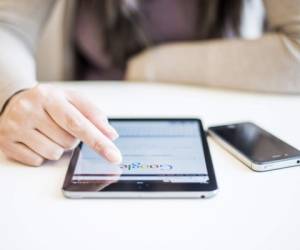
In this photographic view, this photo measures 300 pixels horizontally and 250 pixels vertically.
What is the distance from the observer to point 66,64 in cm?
95

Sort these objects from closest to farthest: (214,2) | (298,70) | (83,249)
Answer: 1. (83,249)
2. (298,70)
3. (214,2)

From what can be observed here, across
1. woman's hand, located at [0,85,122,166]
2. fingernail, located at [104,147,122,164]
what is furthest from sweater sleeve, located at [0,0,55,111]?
fingernail, located at [104,147,122,164]

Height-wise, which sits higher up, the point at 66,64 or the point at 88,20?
the point at 88,20

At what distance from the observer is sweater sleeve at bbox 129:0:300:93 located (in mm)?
659

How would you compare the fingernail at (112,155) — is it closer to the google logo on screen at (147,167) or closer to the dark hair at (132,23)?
the google logo on screen at (147,167)

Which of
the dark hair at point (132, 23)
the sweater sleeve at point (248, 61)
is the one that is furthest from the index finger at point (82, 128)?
the dark hair at point (132, 23)

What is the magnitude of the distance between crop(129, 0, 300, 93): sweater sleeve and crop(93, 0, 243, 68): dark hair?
130mm

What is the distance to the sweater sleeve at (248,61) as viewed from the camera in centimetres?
66

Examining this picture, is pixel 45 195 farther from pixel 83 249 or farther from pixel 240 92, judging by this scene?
pixel 240 92

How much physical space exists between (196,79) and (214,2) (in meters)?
0.24

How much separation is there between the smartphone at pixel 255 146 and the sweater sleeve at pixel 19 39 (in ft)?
0.82

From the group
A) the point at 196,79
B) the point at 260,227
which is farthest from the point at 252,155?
the point at 196,79

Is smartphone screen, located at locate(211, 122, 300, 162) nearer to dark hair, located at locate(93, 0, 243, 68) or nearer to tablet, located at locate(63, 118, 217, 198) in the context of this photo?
tablet, located at locate(63, 118, 217, 198)

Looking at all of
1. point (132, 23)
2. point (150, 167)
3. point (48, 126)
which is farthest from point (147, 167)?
point (132, 23)
